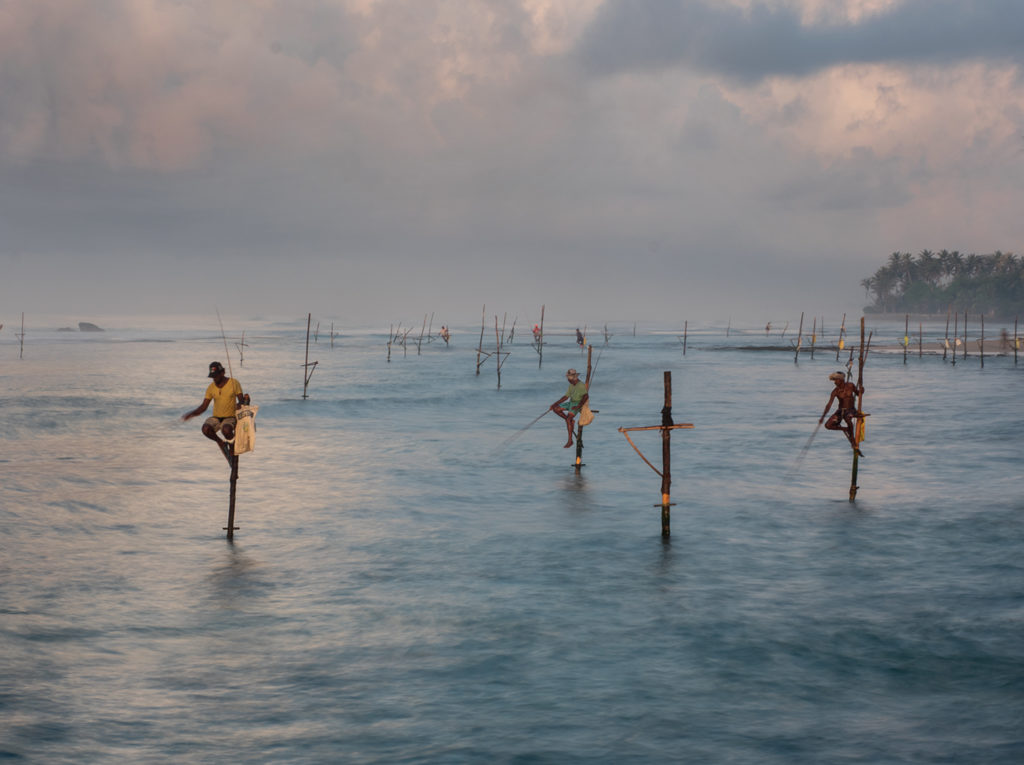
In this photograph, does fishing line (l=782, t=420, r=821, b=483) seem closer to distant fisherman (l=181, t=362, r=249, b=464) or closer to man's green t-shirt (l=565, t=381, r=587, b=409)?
man's green t-shirt (l=565, t=381, r=587, b=409)

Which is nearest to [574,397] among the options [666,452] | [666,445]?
[666,452]

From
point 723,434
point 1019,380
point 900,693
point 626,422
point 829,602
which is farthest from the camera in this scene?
point 1019,380

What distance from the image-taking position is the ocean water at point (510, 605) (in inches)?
406

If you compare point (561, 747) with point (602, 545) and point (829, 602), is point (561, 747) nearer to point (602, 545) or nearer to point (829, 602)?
point (829, 602)

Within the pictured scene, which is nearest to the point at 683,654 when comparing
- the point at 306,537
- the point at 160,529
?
the point at 306,537

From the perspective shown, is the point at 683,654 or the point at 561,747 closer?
the point at 561,747

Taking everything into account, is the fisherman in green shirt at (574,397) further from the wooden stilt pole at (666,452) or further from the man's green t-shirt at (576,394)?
the wooden stilt pole at (666,452)

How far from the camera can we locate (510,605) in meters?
14.5

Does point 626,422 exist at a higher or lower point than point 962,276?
lower

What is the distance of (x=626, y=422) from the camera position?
41.3m

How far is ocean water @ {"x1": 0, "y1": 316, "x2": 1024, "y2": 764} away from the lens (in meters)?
10.3

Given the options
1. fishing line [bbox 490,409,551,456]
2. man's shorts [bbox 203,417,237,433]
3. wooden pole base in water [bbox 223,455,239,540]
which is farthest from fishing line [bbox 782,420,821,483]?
man's shorts [bbox 203,417,237,433]

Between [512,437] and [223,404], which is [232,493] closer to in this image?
[223,404]

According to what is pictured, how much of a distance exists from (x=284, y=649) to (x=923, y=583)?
36.2 ft
